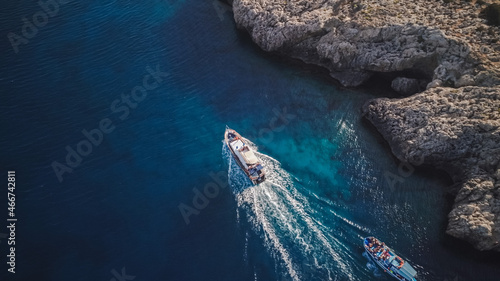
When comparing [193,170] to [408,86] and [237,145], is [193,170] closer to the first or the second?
[237,145]

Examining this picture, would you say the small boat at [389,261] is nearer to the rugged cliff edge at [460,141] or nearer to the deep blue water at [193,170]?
the deep blue water at [193,170]

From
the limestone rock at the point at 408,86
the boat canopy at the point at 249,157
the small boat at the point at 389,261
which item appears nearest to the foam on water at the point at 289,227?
the boat canopy at the point at 249,157

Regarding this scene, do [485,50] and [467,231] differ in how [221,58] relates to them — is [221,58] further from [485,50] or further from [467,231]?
[467,231]

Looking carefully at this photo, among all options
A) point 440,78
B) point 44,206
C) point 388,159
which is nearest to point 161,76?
point 44,206

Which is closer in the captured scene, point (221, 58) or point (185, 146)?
point (185, 146)

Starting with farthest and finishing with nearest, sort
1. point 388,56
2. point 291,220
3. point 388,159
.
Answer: point 388,56, point 388,159, point 291,220

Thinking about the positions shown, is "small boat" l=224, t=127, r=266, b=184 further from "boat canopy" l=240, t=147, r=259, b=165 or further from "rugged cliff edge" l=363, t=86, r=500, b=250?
"rugged cliff edge" l=363, t=86, r=500, b=250
